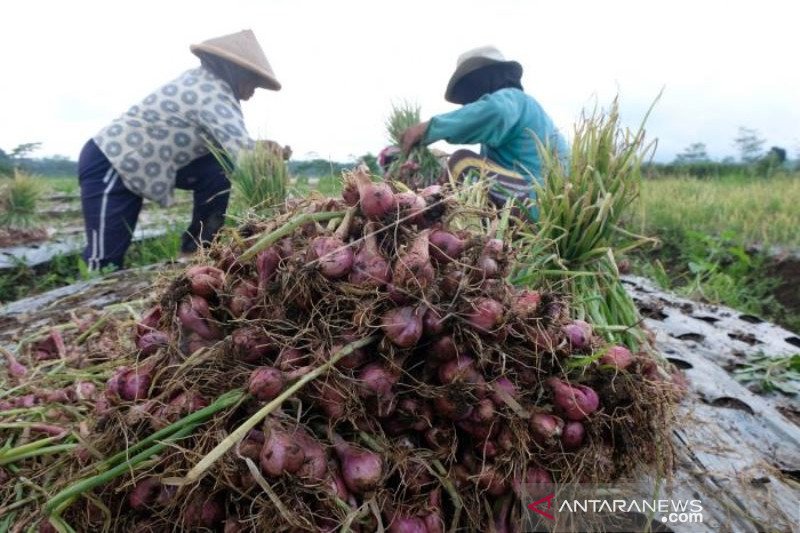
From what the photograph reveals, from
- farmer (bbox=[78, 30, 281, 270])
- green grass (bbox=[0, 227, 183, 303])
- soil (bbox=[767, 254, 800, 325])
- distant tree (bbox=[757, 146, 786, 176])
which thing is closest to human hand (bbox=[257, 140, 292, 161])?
farmer (bbox=[78, 30, 281, 270])

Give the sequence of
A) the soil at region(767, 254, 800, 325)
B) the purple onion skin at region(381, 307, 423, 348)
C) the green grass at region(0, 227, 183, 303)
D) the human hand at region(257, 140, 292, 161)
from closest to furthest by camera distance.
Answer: the purple onion skin at region(381, 307, 423, 348) → the human hand at region(257, 140, 292, 161) → the green grass at region(0, 227, 183, 303) → the soil at region(767, 254, 800, 325)

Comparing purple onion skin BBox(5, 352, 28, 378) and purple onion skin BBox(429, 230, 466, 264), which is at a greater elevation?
purple onion skin BBox(429, 230, 466, 264)

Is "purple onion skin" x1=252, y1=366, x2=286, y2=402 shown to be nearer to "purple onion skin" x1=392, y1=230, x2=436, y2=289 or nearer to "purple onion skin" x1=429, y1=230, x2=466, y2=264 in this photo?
"purple onion skin" x1=392, y1=230, x2=436, y2=289

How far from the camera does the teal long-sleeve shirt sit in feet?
11.4

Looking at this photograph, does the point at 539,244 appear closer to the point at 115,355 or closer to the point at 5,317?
the point at 115,355

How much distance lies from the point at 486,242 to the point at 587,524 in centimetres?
66

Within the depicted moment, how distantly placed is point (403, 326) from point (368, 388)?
14cm

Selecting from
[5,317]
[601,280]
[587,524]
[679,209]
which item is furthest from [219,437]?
[679,209]

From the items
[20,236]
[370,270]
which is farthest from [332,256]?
[20,236]

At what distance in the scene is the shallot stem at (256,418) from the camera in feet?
2.75

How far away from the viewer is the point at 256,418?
895 mm

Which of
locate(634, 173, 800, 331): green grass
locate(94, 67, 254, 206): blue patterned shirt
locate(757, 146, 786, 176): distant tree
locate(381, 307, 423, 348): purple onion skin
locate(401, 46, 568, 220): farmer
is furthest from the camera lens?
locate(757, 146, 786, 176): distant tree

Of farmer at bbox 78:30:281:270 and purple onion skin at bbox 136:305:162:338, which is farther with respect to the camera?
farmer at bbox 78:30:281:270

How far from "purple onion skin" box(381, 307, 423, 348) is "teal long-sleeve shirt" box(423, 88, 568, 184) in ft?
8.77
